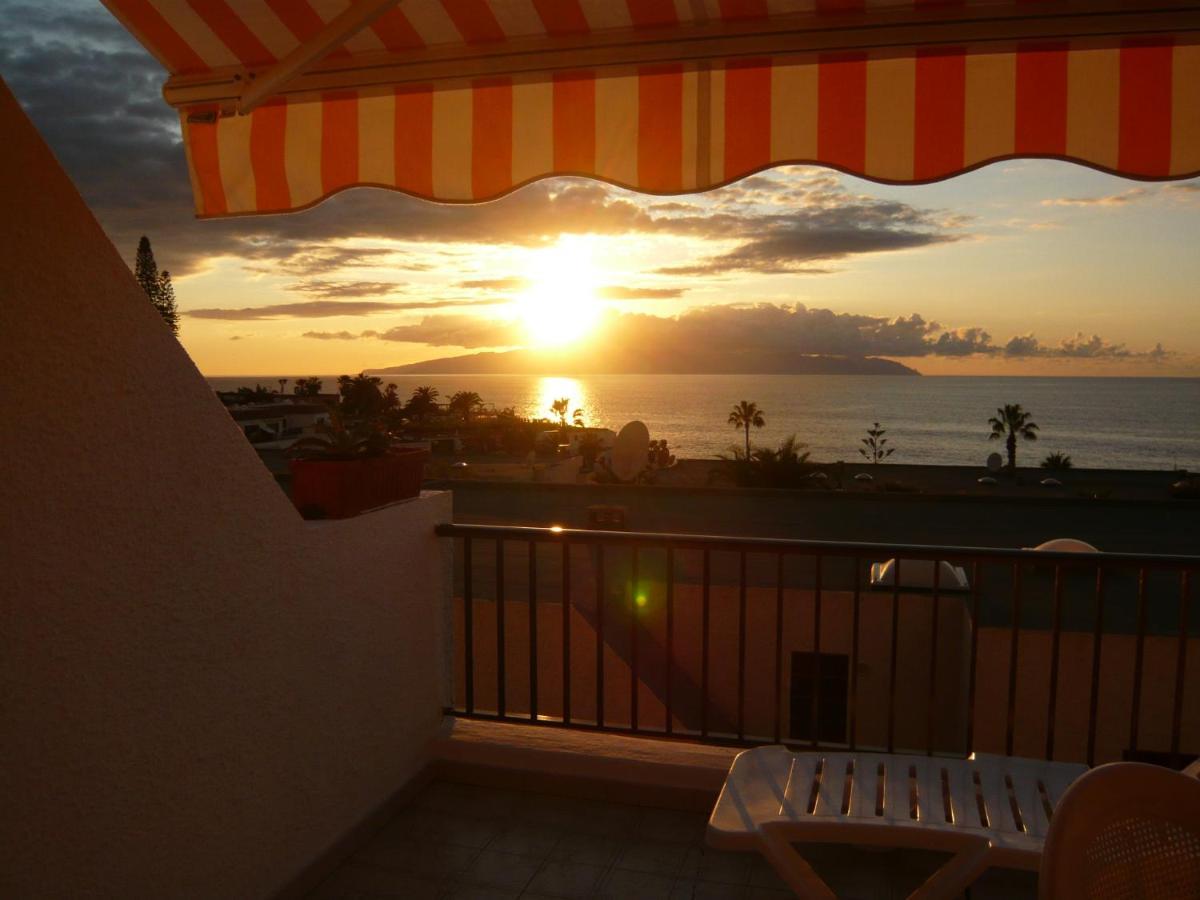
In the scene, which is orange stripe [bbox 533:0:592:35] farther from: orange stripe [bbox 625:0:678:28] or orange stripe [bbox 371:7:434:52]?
orange stripe [bbox 371:7:434:52]

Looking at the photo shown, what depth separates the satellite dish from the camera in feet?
74.2

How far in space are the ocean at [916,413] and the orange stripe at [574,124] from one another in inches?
1598

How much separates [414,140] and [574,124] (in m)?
0.53

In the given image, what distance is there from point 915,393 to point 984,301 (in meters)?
80.6

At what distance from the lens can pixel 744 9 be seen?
2516 mm

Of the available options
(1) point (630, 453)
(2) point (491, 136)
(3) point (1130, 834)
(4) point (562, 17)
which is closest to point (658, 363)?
(1) point (630, 453)

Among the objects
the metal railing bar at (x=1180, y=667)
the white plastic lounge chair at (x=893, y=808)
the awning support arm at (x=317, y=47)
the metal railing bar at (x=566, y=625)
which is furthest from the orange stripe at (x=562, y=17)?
the metal railing bar at (x=1180, y=667)

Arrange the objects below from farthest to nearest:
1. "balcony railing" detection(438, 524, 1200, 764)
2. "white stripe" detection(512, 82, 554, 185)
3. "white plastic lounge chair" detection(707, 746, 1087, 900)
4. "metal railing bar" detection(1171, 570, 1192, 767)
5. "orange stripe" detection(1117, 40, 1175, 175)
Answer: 1. "balcony railing" detection(438, 524, 1200, 764)
2. "metal railing bar" detection(1171, 570, 1192, 767)
3. "white stripe" detection(512, 82, 554, 185)
4. "orange stripe" detection(1117, 40, 1175, 175)
5. "white plastic lounge chair" detection(707, 746, 1087, 900)

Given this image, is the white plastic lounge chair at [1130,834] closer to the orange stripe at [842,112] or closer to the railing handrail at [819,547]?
Result: the railing handrail at [819,547]

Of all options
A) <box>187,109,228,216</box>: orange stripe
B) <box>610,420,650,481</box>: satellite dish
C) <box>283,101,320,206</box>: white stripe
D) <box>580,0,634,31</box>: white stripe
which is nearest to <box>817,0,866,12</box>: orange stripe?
<box>580,0,634,31</box>: white stripe

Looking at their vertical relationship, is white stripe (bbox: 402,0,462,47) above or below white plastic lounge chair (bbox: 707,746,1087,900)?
above

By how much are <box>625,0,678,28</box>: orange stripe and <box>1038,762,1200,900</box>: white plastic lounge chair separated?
2.13m

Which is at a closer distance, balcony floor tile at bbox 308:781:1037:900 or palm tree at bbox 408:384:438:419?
balcony floor tile at bbox 308:781:1037:900

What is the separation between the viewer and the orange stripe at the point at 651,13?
2.53 meters
